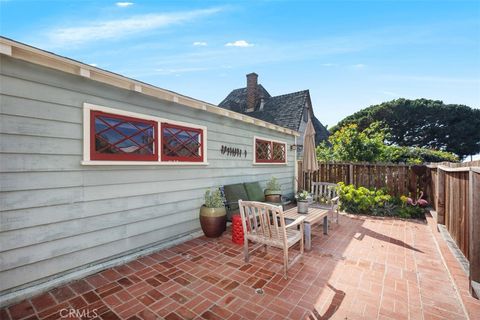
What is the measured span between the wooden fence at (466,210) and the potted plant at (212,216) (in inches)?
133

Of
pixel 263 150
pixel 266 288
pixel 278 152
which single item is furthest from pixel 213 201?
pixel 278 152

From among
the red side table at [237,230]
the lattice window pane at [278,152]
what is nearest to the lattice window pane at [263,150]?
the lattice window pane at [278,152]

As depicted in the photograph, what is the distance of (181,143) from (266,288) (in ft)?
9.17

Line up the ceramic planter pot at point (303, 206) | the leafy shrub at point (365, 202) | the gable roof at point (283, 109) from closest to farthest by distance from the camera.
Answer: the ceramic planter pot at point (303, 206) < the leafy shrub at point (365, 202) < the gable roof at point (283, 109)

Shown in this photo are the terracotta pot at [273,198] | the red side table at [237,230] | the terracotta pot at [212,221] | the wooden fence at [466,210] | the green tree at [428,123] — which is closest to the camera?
the wooden fence at [466,210]

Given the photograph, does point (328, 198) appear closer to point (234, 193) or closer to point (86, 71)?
point (234, 193)

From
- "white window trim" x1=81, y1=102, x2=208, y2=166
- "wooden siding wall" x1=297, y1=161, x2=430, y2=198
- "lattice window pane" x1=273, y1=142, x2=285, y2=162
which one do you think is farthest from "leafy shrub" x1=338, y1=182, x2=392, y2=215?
"white window trim" x1=81, y1=102, x2=208, y2=166

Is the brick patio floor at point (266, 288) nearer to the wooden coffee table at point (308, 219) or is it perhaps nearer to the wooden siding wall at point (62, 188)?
the wooden coffee table at point (308, 219)

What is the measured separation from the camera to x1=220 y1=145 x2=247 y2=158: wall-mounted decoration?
4.96m

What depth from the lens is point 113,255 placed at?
301cm

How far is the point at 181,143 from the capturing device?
400 centimetres

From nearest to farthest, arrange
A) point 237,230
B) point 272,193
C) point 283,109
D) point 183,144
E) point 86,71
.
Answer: point 86,71 < point 237,230 < point 183,144 < point 272,193 < point 283,109

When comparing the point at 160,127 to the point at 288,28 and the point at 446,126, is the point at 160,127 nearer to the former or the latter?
the point at 288,28

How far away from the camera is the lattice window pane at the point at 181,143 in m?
3.73
